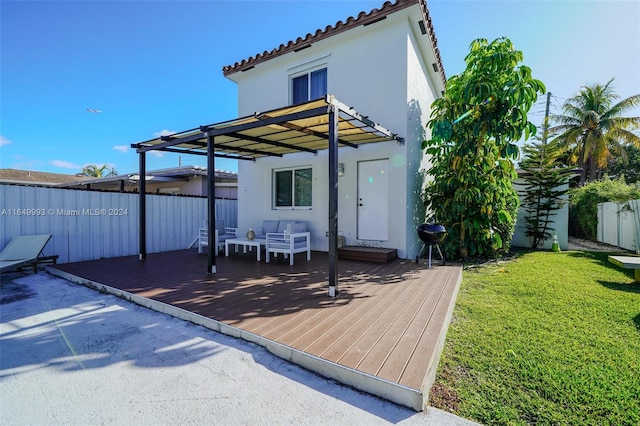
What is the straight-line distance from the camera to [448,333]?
322cm

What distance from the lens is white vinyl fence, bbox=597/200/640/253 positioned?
8477 mm

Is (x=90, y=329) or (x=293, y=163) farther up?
(x=293, y=163)

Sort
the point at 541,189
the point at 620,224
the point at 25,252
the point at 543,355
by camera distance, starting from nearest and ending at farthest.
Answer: the point at 543,355
the point at 25,252
the point at 541,189
the point at 620,224

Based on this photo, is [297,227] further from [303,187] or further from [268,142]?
[268,142]

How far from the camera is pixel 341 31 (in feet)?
23.5

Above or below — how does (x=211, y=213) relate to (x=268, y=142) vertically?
below

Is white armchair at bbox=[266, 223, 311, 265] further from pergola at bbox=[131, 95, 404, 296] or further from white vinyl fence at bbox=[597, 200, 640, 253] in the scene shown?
white vinyl fence at bbox=[597, 200, 640, 253]

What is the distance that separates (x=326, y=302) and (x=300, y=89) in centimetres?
681

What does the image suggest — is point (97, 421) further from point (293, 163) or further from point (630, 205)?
point (630, 205)

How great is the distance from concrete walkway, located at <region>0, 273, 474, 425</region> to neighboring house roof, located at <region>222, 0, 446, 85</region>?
7287 mm

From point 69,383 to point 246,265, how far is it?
4.06m

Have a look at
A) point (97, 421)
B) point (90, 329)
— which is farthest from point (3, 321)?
point (97, 421)

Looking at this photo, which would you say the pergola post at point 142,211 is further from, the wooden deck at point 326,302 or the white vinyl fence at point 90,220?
the white vinyl fence at point 90,220

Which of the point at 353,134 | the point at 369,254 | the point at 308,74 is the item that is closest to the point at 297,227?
the point at 369,254
